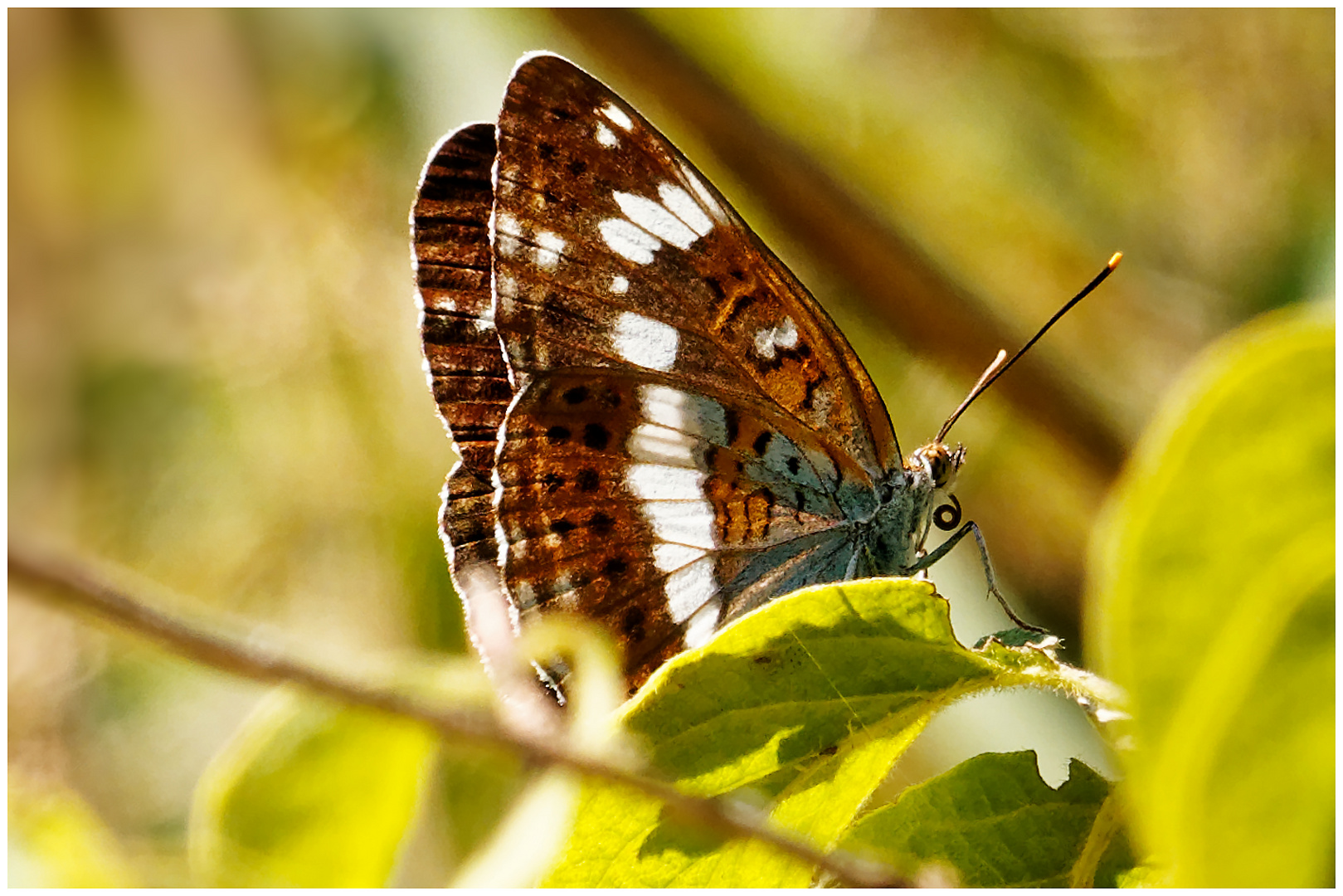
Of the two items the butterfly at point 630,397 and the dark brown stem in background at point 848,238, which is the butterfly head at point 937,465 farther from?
the dark brown stem in background at point 848,238

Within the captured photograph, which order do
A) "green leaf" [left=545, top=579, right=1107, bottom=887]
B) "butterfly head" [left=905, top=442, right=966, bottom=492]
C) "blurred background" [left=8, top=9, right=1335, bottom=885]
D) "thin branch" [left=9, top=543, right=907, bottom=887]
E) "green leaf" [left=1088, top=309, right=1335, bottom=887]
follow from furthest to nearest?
"blurred background" [left=8, top=9, right=1335, bottom=885], "butterfly head" [left=905, top=442, right=966, bottom=492], "green leaf" [left=545, top=579, right=1107, bottom=887], "green leaf" [left=1088, top=309, right=1335, bottom=887], "thin branch" [left=9, top=543, right=907, bottom=887]

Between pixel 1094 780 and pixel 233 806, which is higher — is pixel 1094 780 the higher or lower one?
the higher one

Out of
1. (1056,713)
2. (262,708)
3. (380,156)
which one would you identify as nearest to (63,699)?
(380,156)

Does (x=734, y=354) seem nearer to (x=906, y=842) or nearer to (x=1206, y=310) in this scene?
(x=906, y=842)

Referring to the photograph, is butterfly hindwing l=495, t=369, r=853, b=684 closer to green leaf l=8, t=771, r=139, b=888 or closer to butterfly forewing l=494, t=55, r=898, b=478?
butterfly forewing l=494, t=55, r=898, b=478

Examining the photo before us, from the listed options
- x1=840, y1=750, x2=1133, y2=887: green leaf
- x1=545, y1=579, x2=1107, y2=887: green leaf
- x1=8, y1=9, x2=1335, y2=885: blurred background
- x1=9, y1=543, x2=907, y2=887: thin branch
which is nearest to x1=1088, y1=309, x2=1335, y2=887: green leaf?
x1=9, y1=543, x2=907, y2=887: thin branch

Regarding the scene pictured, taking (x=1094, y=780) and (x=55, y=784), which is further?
(x=55, y=784)
